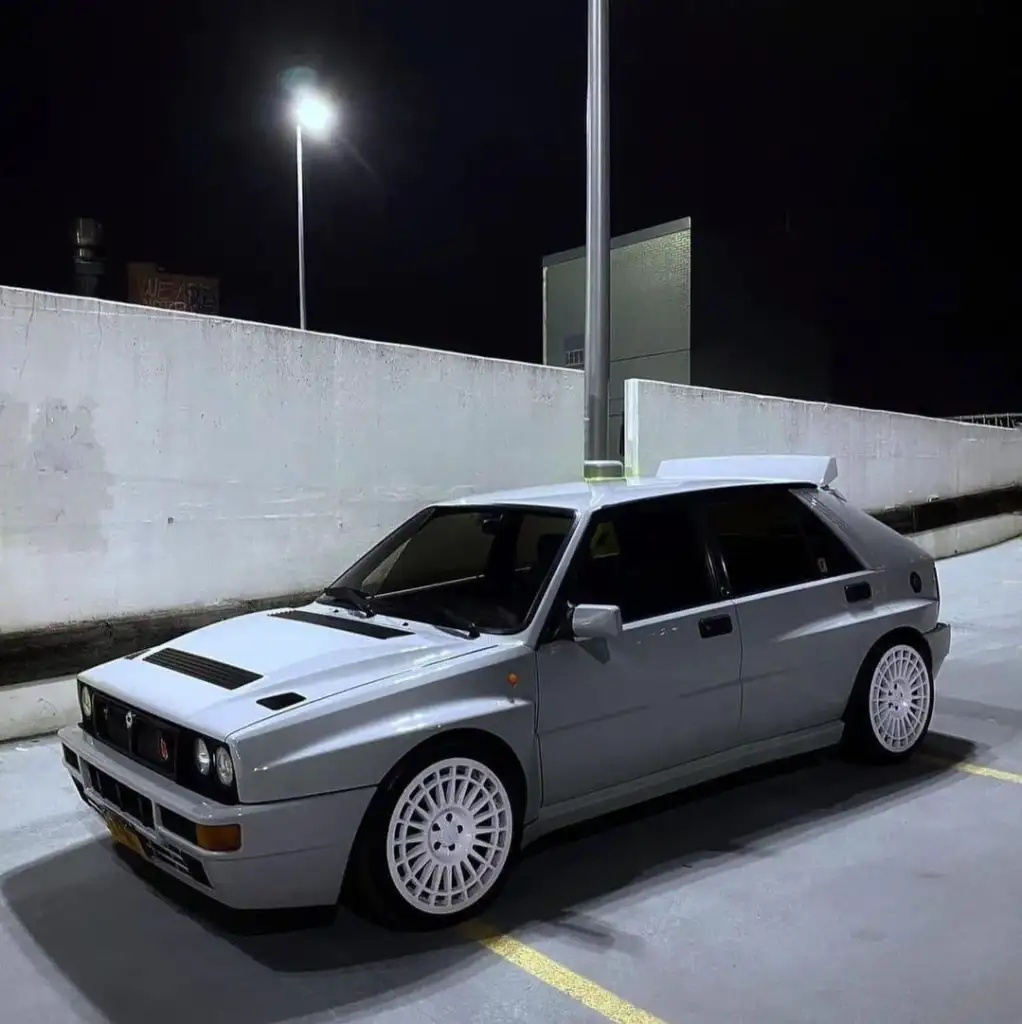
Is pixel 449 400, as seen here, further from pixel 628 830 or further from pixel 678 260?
pixel 678 260

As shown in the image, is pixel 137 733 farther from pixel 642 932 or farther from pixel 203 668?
pixel 642 932

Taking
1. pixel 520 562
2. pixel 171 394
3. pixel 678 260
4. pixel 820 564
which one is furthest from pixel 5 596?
pixel 678 260

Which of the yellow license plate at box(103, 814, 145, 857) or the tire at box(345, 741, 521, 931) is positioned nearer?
the tire at box(345, 741, 521, 931)

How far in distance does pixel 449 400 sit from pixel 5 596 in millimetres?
3448

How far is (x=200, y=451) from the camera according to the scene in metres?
6.47

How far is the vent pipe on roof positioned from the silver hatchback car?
288 centimetres

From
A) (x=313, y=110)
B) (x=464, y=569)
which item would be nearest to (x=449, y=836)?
(x=464, y=569)

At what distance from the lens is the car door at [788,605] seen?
427 cm

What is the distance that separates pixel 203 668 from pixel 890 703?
318cm

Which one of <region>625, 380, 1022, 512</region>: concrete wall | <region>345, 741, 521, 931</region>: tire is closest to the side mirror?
<region>345, 741, 521, 931</region>: tire

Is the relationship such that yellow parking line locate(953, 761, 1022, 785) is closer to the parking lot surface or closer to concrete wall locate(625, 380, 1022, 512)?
the parking lot surface

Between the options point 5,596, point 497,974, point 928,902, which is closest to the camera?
point 497,974

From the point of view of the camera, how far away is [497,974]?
10.1 ft

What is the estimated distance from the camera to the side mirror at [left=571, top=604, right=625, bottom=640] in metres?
3.56
